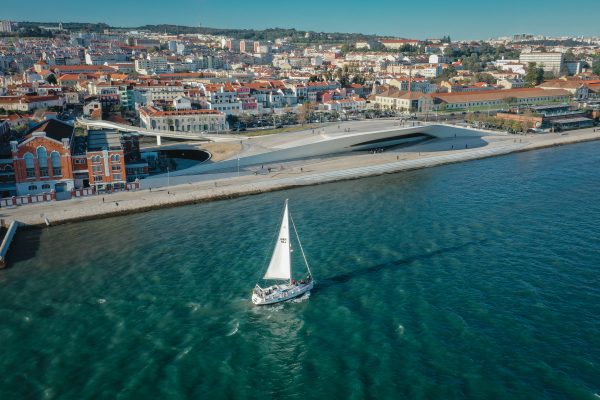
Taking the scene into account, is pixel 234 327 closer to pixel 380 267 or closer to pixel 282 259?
pixel 282 259

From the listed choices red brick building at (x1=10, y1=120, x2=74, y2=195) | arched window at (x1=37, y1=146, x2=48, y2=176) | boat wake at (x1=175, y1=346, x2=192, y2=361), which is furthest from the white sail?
arched window at (x1=37, y1=146, x2=48, y2=176)

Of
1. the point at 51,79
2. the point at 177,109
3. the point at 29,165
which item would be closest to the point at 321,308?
the point at 29,165

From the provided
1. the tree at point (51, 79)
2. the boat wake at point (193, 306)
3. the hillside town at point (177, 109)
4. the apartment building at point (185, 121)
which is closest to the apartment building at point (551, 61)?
the hillside town at point (177, 109)

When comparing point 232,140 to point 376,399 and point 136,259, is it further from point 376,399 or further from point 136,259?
point 376,399

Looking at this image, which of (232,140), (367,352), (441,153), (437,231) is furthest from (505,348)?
(232,140)

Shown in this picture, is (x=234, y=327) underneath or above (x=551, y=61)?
underneath

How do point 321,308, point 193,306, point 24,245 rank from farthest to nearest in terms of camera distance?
point 24,245, point 193,306, point 321,308
